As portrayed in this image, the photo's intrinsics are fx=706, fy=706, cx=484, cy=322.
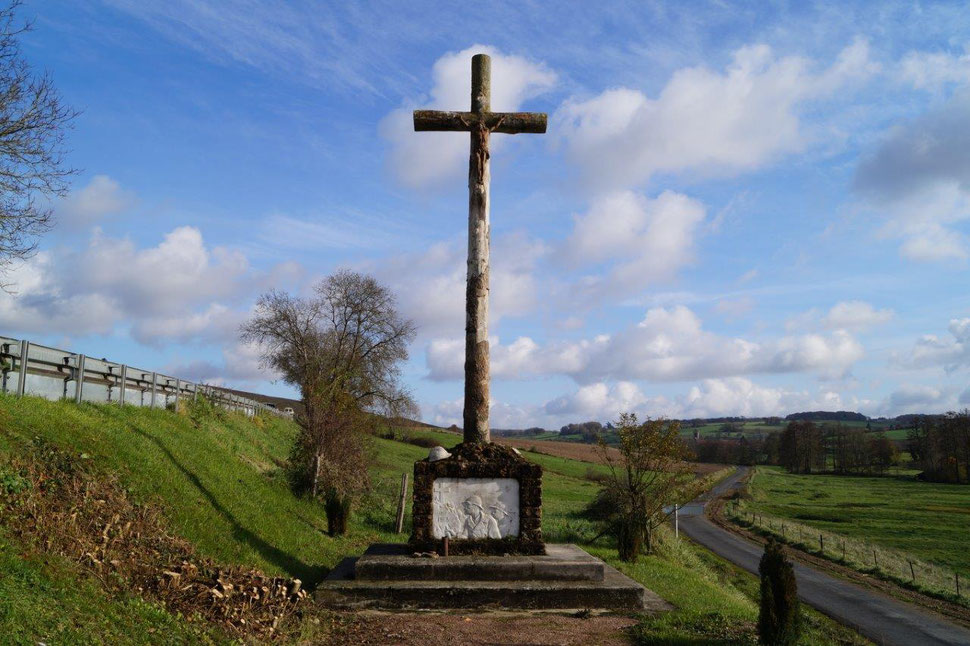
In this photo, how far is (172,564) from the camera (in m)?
8.96

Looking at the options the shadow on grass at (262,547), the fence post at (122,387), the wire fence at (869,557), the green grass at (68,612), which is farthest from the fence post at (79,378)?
the wire fence at (869,557)

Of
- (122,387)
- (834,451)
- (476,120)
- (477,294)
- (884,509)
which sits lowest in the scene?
(884,509)

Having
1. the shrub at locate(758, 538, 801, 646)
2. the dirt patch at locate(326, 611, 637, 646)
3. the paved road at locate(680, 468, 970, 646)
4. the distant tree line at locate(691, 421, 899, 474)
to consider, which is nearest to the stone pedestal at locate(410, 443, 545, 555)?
the dirt patch at locate(326, 611, 637, 646)

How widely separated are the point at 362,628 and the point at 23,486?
4.68 m

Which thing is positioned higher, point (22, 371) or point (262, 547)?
point (22, 371)

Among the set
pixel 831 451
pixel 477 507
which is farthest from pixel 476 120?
pixel 831 451

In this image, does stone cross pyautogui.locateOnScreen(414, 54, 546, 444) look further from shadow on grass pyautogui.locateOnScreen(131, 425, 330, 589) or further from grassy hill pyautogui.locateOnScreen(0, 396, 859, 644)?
grassy hill pyautogui.locateOnScreen(0, 396, 859, 644)

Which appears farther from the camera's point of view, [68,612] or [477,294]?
[477,294]

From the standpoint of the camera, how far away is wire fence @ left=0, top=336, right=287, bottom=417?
13.0m

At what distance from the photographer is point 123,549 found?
28.7ft

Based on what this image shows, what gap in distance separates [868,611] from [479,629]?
18.7 m

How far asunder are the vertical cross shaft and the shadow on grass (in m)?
4.09

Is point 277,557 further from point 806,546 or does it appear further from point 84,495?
point 806,546

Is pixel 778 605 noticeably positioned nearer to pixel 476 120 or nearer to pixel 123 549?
pixel 123 549
